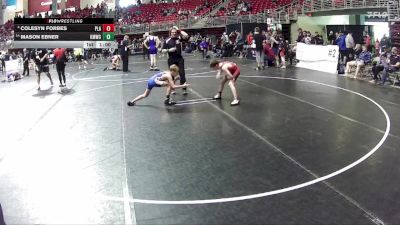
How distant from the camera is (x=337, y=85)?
1259 centimetres

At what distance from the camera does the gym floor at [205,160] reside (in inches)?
169

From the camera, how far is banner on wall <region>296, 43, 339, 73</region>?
16292mm

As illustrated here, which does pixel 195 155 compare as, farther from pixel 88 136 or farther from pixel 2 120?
pixel 2 120

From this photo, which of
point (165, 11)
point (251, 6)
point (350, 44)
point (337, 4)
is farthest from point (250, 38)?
A: point (165, 11)

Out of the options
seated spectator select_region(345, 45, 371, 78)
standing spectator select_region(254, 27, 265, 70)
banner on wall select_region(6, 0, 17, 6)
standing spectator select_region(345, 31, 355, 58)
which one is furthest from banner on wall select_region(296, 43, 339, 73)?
banner on wall select_region(6, 0, 17, 6)

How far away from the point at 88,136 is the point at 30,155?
1.18m

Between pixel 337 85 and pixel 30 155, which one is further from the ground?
pixel 337 85

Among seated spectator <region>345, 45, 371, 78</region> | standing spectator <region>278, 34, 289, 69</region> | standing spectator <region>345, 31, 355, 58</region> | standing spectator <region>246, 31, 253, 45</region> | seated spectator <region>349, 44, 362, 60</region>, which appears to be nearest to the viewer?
seated spectator <region>345, 45, 371, 78</region>

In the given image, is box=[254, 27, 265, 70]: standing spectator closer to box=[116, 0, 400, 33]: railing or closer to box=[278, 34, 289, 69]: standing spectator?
box=[278, 34, 289, 69]: standing spectator

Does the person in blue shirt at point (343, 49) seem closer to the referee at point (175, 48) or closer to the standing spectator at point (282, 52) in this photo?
the standing spectator at point (282, 52)

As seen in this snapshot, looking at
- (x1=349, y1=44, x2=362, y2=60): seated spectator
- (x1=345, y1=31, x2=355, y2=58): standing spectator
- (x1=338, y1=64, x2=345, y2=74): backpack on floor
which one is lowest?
(x1=338, y1=64, x2=345, y2=74): backpack on floor

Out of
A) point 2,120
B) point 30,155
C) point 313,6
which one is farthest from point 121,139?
point 313,6

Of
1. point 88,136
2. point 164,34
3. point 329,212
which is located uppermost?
point 164,34
